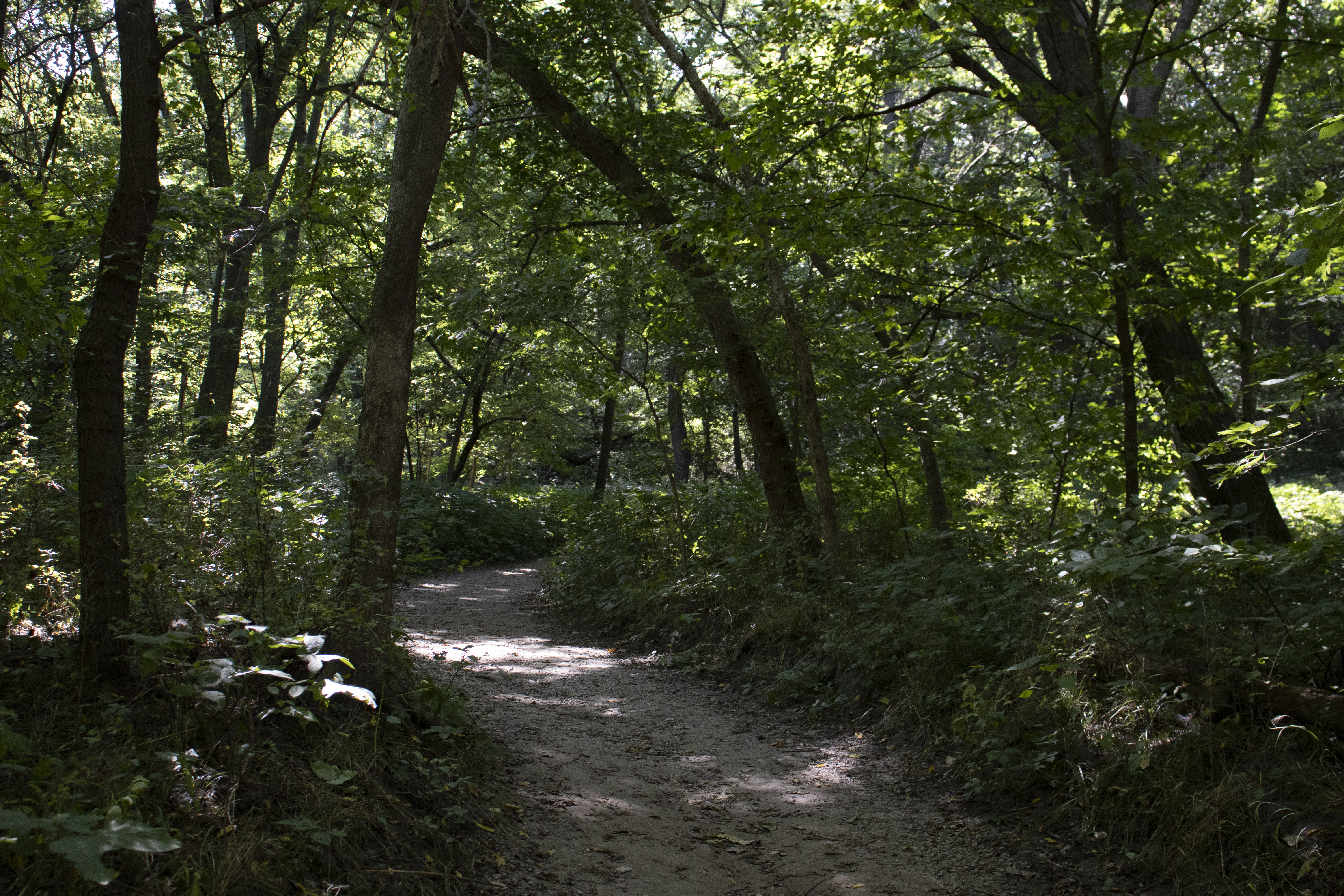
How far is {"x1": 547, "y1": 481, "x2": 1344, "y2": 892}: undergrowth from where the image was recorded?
3.25 meters

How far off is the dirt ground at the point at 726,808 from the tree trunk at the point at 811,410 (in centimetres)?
192

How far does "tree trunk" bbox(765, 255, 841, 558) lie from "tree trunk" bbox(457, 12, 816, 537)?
2.14 feet

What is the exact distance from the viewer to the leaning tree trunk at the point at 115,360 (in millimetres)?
3375

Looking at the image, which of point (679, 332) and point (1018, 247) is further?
point (679, 332)

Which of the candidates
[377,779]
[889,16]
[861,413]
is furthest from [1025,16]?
[377,779]

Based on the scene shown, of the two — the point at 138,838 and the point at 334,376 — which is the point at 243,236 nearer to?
the point at 334,376

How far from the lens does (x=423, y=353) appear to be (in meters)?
21.4

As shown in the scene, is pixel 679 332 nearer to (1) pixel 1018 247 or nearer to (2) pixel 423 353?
(1) pixel 1018 247

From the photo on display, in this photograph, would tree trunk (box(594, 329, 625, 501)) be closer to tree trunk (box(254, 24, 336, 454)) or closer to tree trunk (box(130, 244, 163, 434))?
tree trunk (box(254, 24, 336, 454))

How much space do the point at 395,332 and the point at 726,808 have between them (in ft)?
10.8

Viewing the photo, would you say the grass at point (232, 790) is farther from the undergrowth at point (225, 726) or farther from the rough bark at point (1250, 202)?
the rough bark at point (1250, 202)

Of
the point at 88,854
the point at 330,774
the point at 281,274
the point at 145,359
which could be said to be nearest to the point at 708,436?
the point at 281,274

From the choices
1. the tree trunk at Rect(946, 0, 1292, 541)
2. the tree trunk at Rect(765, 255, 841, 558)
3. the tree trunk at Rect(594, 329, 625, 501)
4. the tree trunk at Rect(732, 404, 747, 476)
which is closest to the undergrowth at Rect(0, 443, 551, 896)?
the tree trunk at Rect(765, 255, 841, 558)

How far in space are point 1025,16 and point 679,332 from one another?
5.01 m
